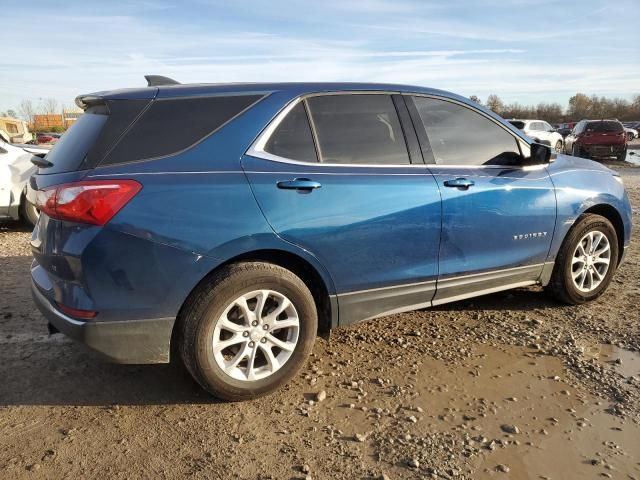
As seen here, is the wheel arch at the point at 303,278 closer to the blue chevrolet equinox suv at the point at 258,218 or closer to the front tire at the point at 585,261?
the blue chevrolet equinox suv at the point at 258,218

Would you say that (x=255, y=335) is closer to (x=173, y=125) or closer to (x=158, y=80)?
(x=173, y=125)

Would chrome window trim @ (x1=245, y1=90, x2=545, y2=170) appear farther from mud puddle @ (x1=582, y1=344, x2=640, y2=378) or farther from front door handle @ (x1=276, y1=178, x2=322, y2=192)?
mud puddle @ (x1=582, y1=344, x2=640, y2=378)

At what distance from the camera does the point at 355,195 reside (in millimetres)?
3186

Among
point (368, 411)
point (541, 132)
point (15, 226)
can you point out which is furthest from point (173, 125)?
point (541, 132)

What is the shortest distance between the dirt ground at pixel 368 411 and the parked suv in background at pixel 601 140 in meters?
17.4

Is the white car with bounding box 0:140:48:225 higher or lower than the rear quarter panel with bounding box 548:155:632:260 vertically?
lower

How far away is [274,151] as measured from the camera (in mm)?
3062

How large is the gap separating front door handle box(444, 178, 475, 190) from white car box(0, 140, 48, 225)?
19.8ft

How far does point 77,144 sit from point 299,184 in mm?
1237

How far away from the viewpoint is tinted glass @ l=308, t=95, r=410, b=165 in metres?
3.27

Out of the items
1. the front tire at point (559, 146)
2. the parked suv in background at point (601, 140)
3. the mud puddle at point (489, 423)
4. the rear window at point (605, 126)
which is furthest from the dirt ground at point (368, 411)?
the front tire at point (559, 146)

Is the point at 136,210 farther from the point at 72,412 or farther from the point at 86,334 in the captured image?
the point at 72,412

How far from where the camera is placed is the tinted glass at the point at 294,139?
3.08 meters

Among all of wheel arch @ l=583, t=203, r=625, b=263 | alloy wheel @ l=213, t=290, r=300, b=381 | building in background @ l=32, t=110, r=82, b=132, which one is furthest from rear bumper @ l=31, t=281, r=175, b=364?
building in background @ l=32, t=110, r=82, b=132
